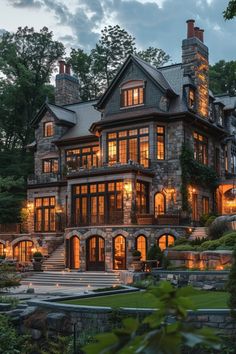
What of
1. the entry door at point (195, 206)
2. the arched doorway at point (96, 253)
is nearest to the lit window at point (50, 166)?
the arched doorway at point (96, 253)

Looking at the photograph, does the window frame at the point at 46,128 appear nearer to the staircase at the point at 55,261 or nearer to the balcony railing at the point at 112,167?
the balcony railing at the point at 112,167

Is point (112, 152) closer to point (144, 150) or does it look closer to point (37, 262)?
point (144, 150)

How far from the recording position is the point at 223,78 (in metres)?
61.5

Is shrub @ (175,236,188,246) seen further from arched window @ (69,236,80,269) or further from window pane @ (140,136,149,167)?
arched window @ (69,236,80,269)

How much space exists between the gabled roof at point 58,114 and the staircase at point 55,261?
10.5m

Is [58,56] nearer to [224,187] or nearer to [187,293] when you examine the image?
[224,187]

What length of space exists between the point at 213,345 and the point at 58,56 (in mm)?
58320

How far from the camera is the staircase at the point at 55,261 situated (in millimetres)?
34250

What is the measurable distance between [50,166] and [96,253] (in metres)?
11.8

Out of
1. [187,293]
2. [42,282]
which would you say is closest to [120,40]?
[42,282]

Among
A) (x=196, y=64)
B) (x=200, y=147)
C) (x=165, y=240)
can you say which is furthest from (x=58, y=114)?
(x=165, y=240)

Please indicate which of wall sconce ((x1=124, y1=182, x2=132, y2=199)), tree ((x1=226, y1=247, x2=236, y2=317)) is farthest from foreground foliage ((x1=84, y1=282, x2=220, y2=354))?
wall sconce ((x1=124, y1=182, x2=132, y2=199))

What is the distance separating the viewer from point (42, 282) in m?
29.4

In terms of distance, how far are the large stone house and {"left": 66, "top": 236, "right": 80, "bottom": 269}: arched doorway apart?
63 mm
